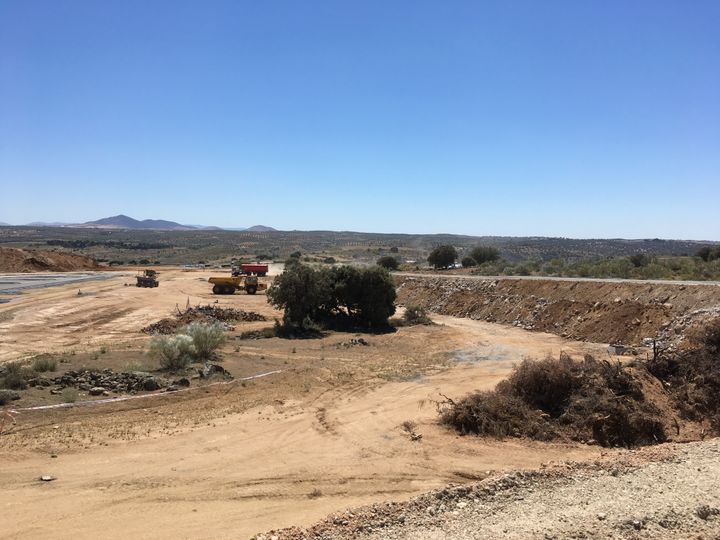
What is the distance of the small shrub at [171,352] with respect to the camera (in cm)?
1880

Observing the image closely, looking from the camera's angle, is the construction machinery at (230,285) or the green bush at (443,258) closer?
the construction machinery at (230,285)

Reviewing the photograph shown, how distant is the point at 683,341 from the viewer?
79.3 feet

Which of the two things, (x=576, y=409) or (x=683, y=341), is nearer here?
(x=576, y=409)

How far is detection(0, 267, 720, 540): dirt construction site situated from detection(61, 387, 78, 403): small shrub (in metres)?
0.16

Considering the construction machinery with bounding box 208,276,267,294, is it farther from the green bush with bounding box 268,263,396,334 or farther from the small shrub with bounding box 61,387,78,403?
the small shrub with bounding box 61,387,78,403

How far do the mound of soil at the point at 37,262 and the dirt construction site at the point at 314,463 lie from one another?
62553mm

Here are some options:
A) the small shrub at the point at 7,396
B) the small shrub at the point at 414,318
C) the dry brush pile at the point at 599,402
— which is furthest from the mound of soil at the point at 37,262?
the dry brush pile at the point at 599,402

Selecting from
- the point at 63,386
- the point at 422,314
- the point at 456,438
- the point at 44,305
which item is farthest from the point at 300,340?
the point at 44,305

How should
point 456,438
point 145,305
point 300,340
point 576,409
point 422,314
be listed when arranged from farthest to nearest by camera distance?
point 145,305 → point 422,314 → point 300,340 → point 576,409 → point 456,438

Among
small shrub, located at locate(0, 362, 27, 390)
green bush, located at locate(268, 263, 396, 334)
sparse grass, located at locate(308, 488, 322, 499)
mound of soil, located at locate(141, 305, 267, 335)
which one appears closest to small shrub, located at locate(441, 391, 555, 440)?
sparse grass, located at locate(308, 488, 322, 499)

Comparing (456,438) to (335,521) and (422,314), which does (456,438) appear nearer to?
(335,521)

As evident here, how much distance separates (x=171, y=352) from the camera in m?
18.8

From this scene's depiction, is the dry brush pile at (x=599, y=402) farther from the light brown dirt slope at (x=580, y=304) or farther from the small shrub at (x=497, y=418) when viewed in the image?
the light brown dirt slope at (x=580, y=304)

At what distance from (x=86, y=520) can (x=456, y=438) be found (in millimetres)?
7718
